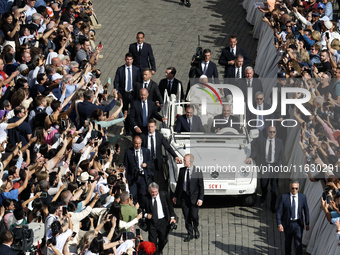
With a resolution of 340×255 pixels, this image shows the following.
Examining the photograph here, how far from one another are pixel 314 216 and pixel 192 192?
250cm

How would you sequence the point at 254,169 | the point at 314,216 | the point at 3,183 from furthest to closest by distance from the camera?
the point at 254,169 < the point at 314,216 < the point at 3,183

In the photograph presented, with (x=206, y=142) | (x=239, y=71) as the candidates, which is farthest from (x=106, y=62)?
(x=206, y=142)

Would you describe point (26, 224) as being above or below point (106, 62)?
above

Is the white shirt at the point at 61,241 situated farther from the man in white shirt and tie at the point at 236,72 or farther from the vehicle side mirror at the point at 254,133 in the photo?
the man in white shirt and tie at the point at 236,72

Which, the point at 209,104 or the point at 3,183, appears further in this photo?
the point at 209,104

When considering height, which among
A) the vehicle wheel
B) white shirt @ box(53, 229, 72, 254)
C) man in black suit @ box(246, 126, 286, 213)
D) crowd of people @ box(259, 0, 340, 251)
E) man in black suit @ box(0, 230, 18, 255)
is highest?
man in black suit @ box(0, 230, 18, 255)

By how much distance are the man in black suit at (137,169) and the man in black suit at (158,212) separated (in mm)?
1546

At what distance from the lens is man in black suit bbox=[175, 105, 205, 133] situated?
21.7 m

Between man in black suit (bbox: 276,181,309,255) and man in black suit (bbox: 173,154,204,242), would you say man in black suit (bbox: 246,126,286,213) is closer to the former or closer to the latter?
man in black suit (bbox: 173,154,204,242)

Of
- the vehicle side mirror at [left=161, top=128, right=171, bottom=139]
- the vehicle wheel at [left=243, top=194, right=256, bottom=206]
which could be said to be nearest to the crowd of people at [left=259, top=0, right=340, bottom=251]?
the vehicle wheel at [left=243, top=194, right=256, bottom=206]

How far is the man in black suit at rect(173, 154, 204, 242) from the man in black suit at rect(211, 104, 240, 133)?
228 centimetres

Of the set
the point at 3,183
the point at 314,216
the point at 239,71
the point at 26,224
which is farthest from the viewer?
the point at 239,71

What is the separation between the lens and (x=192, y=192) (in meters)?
19.6

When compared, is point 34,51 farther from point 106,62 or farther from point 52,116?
point 106,62
